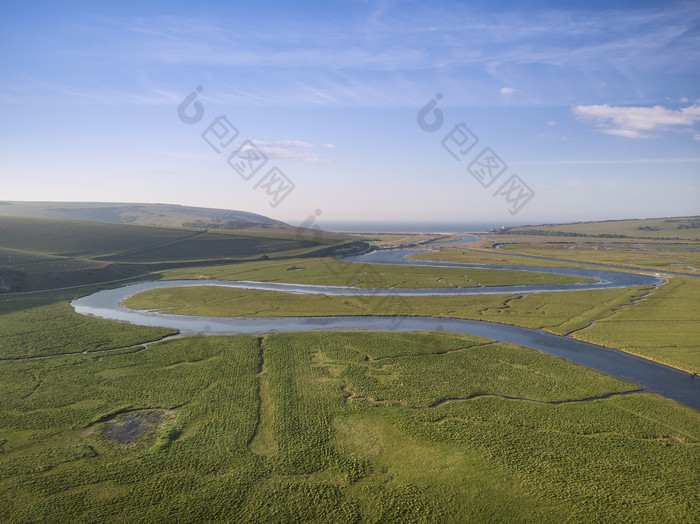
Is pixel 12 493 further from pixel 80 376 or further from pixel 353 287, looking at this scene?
pixel 353 287

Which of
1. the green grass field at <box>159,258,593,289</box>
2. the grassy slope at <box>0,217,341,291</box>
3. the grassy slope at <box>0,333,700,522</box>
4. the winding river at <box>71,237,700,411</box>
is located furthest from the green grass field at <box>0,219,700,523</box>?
the grassy slope at <box>0,217,341,291</box>

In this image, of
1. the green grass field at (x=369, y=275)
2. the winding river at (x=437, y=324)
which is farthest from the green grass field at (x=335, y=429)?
the green grass field at (x=369, y=275)

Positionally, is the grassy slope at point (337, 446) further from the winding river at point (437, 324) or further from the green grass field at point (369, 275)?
the green grass field at point (369, 275)

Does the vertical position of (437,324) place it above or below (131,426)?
above

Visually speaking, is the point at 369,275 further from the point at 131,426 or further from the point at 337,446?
the point at 131,426

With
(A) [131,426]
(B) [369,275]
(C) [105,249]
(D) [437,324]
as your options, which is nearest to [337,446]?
(A) [131,426]

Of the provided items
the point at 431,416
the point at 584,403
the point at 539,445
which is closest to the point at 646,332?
the point at 584,403
